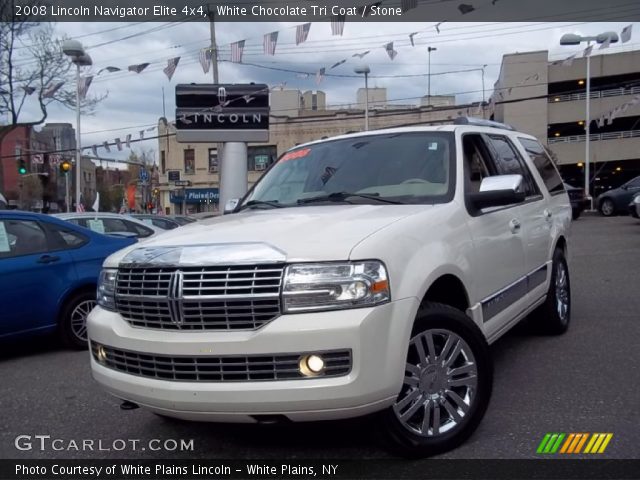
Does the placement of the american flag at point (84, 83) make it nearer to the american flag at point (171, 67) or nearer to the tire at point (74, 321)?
the american flag at point (171, 67)

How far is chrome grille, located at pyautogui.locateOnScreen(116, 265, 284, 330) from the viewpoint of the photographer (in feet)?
9.52

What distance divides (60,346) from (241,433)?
3588mm

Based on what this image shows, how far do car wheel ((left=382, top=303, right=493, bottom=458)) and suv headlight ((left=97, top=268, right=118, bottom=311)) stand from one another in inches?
64.8

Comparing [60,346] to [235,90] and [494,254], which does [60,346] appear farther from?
[235,90]

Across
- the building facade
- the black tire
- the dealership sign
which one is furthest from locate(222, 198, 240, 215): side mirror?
the building facade

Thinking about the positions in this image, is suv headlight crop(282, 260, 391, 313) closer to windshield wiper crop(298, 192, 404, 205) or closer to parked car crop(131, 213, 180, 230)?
windshield wiper crop(298, 192, 404, 205)

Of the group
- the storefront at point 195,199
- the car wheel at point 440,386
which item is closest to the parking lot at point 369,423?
the car wheel at point 440,386

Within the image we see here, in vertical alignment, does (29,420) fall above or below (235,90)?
below

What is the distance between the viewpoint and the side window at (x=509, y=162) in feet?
16.2

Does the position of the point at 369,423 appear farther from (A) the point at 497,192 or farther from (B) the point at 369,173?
(B) the point at 369,173

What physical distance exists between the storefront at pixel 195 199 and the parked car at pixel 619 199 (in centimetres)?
2722

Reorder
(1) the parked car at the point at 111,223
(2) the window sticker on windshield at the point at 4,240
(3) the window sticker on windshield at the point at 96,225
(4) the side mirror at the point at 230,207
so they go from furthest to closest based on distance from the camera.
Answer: (1) the parked car at the point at 111,223
(3) the window sticker on windshield at the point at 96,225
(2) the window sticker on windshield at the point at 4,240
(4) the side mirror at the point at 230,207

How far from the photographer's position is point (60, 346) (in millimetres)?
6496

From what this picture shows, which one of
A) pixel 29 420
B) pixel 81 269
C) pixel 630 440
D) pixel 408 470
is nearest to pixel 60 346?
pixel 81 269
